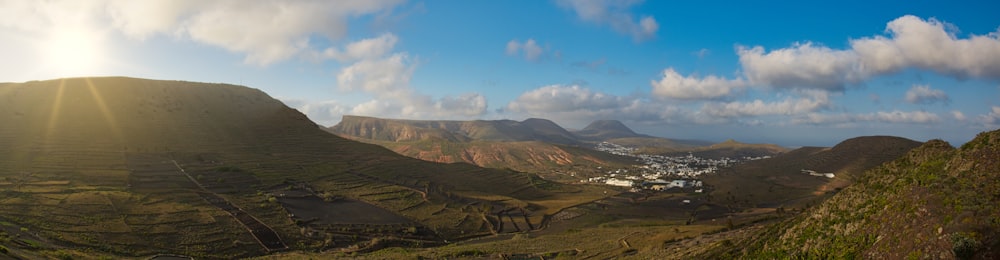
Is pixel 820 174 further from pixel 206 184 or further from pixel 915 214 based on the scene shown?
pixel 206 184

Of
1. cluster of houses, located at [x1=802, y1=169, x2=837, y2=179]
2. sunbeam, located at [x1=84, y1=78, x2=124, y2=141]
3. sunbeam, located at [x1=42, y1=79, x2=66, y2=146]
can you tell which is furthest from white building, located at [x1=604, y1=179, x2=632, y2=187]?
sunbeam, located at [x1=42, y1=79, x2=66, y2=146]

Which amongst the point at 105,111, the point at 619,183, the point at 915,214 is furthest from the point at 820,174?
the point at 105,111

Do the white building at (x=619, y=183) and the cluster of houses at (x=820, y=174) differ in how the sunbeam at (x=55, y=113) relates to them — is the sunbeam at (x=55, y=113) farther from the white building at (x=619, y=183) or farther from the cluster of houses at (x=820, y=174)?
the cluster of houses at (x=820, y=174)

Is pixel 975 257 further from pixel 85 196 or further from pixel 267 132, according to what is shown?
pixel 267 132

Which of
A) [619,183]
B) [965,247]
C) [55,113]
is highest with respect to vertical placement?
[55,113]

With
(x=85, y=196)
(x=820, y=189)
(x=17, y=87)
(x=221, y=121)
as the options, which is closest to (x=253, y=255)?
(x=85, y=196)

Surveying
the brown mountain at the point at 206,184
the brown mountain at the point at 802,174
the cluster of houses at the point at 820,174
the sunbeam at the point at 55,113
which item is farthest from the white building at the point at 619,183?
the sunbeam at the point at 55,113

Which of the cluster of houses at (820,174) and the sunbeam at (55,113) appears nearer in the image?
the sunbeam at (55,113)
